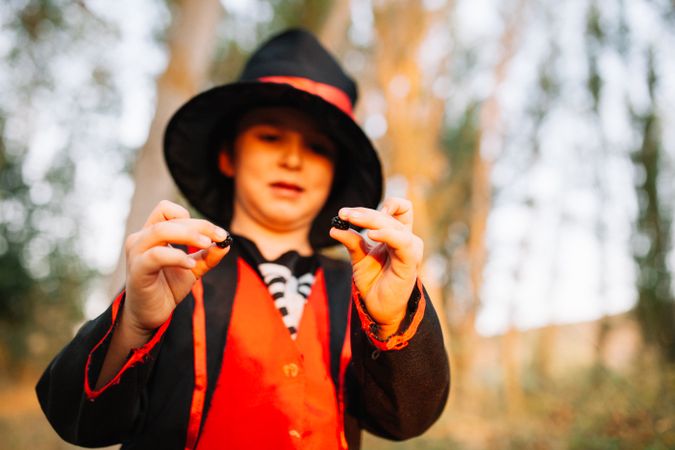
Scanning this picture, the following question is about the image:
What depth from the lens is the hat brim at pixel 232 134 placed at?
1.54 metres

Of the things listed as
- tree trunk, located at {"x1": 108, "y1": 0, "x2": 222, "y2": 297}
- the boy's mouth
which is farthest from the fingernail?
tree trunk, located at {"x1": 108, "y1": 0, "x2": 222, "y2": 297}

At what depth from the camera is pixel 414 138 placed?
6.95 m

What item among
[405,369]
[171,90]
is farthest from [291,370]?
[171,90]

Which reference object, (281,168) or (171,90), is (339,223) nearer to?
(281,168)

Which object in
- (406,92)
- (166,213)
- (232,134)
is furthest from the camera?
(406,92)

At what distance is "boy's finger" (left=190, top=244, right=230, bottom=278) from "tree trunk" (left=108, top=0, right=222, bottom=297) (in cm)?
158

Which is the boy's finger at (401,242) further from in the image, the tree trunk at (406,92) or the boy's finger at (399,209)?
the tree trunk at (406,92)

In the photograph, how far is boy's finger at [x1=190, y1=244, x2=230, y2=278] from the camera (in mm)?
1022

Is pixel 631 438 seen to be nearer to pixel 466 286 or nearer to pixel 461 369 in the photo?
pixel 461 369

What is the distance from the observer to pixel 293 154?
1530 mm

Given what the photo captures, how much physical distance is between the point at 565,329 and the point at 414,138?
761 centimetres

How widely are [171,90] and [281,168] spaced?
160 centimetres

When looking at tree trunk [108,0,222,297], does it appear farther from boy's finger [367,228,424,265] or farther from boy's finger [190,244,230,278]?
boy's finger [367,228,424,265]

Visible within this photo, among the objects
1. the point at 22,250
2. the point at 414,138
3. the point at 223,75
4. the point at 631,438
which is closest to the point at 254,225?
the point at 631,438
